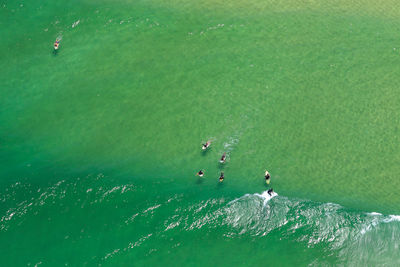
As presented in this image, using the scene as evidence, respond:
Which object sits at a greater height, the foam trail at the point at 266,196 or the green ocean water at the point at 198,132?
the green ocean water at the point at 198,132

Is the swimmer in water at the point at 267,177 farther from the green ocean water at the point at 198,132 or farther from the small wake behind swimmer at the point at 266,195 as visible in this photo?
the small wake behind swimmer at the point at 266,195

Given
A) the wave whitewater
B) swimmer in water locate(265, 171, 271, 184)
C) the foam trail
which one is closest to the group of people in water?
swimmer in water locate(265, 171, 271, 184)

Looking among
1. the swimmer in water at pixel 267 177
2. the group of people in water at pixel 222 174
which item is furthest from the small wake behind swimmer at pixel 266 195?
the swimmer in water at pixel 267 177

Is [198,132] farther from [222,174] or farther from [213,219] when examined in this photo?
[213,219]

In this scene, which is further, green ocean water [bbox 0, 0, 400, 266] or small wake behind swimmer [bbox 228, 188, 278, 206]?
small wake behind swimmer [bbox 228, 188, 278, 206]

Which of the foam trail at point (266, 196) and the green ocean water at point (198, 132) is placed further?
the foam trail at point (266, 196)

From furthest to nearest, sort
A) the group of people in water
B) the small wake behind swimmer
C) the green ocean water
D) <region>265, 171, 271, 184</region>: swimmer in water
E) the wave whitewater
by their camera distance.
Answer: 1. <region>265, 171, 271, 184</region>: swimmer in water
2. the group of people in water
3. the small wake behind swimmer
4. the green ocean water
5. the wave whitewater

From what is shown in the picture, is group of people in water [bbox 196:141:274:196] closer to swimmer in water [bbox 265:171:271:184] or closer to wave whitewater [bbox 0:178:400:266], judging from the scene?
swimmer in water [bbox 265:171:271:184]

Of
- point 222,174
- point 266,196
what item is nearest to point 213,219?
point 222,174

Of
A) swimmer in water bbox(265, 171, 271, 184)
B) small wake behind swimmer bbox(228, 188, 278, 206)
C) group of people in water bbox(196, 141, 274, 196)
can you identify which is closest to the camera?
small wake behind swimmer bbox(228, 188, 278, 206)

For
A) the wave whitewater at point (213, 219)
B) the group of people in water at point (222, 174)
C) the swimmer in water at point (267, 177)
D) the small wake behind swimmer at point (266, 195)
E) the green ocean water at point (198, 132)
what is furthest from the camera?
the swimmer in water at point (267, 177)
